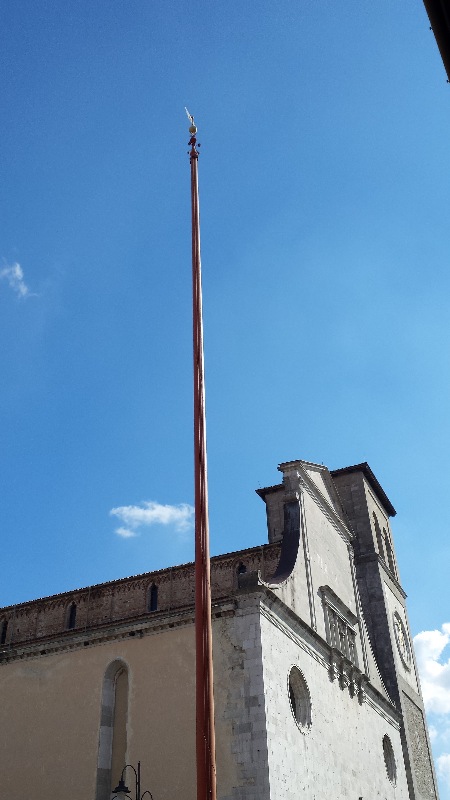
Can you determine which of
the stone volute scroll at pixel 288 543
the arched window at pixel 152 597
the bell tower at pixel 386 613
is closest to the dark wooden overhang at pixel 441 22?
the stone volute scroll at pixel 288 543

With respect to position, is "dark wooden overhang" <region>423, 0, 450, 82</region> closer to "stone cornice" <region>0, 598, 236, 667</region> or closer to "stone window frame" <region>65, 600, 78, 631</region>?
"stone cornice" <region>0, 598, 236, 667</region>

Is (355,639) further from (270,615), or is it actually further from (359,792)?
(270,615)

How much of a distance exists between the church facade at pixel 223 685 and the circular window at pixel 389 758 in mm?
54

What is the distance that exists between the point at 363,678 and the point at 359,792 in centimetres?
366

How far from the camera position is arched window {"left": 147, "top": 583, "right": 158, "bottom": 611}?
23859 millimetres

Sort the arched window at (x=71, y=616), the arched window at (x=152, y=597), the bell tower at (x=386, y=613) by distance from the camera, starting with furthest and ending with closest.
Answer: the bell tower at (x=386, y=613) → the arched window at (x=71, y=616) → the arched window at (x=152, y=597)

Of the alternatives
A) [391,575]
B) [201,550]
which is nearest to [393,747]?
[391,575]

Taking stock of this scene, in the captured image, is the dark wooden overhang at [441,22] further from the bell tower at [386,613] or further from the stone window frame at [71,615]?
the bell tower at [386,613]

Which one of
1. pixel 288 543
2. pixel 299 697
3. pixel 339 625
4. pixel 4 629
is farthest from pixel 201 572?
pixel 4 629

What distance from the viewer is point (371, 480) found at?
33531 millimetres

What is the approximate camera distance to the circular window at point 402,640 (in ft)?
100.0

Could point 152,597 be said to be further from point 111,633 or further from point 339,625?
point 339,625

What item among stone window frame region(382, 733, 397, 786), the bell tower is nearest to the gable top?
the bell tower

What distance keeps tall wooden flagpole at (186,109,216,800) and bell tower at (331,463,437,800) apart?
19.3 m
